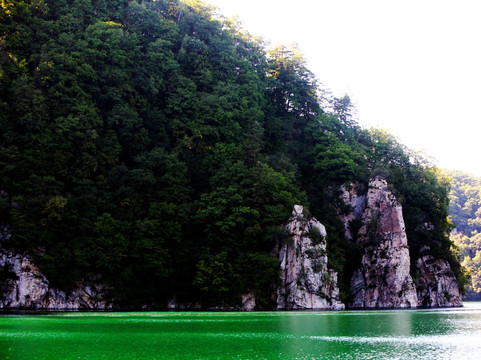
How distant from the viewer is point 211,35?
186ft

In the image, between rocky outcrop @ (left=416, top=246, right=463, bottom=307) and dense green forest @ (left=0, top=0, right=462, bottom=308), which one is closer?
dense green forest @ (left=0, top=0, right=462, bottom=308)

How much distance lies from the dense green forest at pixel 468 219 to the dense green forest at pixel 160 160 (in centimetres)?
4720

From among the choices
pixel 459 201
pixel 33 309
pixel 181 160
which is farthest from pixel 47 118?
pixel 459 201

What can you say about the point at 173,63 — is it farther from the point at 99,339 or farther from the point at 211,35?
the point at 99,339

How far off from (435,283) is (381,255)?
7.51m

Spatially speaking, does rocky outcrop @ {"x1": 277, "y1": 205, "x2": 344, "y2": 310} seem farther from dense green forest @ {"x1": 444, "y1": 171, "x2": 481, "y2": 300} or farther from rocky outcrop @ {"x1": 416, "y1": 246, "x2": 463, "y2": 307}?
dense green forest @ {"x1": 444, "y1": 171, "x2": 481, "y2": 300}

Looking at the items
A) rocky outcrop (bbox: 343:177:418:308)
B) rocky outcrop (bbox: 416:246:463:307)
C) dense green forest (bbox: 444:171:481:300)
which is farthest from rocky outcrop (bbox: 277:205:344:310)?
dense green forest (bbox: 444:171:481:300)

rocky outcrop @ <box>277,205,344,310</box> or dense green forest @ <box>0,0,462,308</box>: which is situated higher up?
dense green forest @ <box>0,0,462,308</box>

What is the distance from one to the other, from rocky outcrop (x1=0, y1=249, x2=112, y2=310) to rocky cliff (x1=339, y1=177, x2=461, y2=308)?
2648 centimetres

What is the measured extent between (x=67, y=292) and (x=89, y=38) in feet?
76.4

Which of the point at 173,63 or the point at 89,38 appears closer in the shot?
the point at 89,38

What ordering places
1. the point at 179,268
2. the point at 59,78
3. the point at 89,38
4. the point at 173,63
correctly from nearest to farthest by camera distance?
the point at 179,268 < the point at 59,78 < the point at 89,38 < the point at 173,63

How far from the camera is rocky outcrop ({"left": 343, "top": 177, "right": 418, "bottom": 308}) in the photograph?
4634 centimetres

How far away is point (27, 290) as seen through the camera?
108 ft
